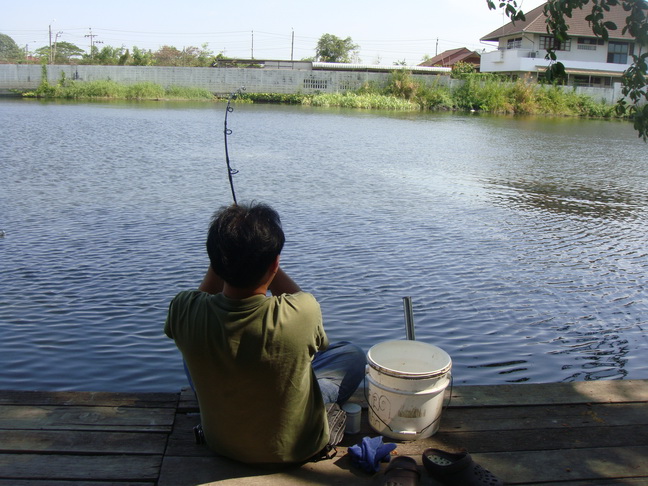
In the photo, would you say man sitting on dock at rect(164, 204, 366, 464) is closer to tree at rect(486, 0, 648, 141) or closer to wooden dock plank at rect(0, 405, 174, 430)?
wooden dock plank at rect(0, 405, 174, 430)

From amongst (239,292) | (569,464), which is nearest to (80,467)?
(239,292)

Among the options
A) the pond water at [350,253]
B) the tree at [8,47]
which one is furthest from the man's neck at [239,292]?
the tree at [8,47]

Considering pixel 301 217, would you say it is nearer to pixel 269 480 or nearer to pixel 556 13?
pixel 556 13

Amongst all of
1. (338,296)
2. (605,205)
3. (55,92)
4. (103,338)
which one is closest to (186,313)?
(103,338)

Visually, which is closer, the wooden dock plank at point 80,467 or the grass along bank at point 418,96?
the wooden dock plank at point 80,467

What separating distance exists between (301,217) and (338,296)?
3691mm

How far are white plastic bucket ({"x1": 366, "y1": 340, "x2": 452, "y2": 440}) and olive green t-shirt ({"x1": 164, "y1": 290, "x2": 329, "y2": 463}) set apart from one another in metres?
0.40

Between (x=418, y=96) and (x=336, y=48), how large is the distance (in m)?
27.4

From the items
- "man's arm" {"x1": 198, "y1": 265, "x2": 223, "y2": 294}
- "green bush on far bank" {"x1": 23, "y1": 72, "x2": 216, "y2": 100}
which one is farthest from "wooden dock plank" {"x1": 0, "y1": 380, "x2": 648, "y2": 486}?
"green bush on far bank" {"x1": 23, "y1": 72, "x2": 216, "y2": 100}

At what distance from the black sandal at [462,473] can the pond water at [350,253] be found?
2.43 m

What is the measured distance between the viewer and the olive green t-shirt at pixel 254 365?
2.23 metres

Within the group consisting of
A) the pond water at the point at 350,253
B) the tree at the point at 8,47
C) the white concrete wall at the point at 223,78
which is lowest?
the pond water at the point at 350,253

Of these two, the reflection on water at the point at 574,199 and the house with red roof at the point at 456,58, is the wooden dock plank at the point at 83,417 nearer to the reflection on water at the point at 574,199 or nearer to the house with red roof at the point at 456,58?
the reflection on water at the point at 574,199

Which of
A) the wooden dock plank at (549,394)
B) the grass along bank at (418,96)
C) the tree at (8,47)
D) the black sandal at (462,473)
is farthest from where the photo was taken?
the tree at (8,47)
